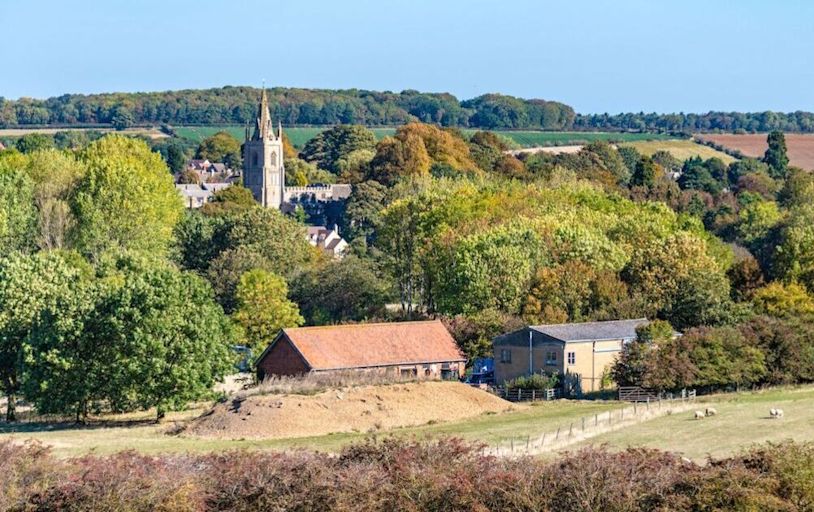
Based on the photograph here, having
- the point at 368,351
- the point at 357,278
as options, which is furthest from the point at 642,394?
the point at 357,278

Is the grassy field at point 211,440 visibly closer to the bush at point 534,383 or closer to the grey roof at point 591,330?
the bush at point 534,383

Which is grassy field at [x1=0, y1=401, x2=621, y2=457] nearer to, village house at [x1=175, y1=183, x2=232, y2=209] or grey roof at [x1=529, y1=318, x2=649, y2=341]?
grey roof at [x1=529, y1=318, x2=649, y2=341]

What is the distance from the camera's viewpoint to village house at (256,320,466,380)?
69250mm

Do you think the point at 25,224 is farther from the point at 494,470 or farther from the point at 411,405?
the point at 494,470

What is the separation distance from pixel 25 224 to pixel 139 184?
7323 mm

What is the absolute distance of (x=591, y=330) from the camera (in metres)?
71.0

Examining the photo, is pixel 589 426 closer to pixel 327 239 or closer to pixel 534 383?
pixel 534 383

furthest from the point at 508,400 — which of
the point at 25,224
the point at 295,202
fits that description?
the point at 295,202

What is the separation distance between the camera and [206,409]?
64438 mm

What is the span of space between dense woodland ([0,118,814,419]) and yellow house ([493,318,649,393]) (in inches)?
47.9

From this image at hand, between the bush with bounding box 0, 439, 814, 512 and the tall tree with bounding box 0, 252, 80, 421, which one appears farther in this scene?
the tall tree with bounding box 0, 252, 80, 421

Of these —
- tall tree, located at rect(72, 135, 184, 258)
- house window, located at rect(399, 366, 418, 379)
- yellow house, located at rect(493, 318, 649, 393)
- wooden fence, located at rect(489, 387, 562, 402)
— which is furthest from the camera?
tall tree, located at rect(72, 135, 184, 258)

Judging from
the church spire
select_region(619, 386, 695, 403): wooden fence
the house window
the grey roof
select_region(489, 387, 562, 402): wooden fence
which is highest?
the church spire

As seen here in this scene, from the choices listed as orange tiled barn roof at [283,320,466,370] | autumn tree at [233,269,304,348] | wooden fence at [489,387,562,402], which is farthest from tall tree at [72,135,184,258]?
wooden fence at [489,387,562,402]
